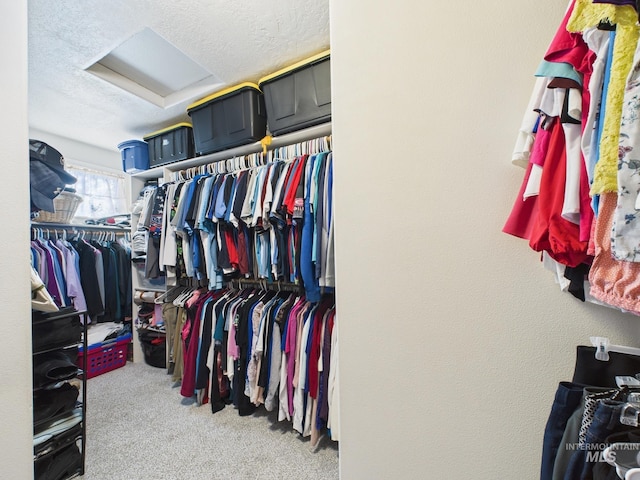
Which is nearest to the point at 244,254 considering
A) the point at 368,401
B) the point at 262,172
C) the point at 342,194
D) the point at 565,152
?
the point at 262,172

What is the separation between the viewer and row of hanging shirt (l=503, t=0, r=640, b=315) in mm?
396

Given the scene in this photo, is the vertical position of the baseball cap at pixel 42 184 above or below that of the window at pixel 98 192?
below

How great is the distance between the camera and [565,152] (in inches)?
21.4

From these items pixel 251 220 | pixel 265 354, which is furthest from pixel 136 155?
pixel 265 354

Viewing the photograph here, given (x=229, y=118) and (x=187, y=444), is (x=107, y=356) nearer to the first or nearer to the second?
(x=187, y=444)

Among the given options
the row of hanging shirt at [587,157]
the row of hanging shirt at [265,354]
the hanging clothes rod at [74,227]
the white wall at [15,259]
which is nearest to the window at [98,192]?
the hanging clothes rod at [74,227]

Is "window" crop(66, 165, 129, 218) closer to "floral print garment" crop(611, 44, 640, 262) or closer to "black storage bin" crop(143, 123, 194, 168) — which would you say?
"black storage bin" crop(143, 123, 194, 168)

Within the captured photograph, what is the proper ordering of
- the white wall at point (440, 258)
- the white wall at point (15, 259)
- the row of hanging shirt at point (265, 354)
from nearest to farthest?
the white wall at point (440, 258) → the white wall at point (15, 259) → the row of hanging shirt at point (265, 354)

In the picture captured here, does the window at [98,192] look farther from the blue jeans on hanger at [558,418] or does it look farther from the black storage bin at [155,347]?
the blue jeans on hanger at [558,418]

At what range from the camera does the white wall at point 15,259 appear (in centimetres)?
83

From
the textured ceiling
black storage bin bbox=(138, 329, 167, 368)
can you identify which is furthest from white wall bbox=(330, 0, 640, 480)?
black storage bin bbox=(138, 329, 167, 368)

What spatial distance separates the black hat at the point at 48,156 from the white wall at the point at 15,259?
41.2 inches

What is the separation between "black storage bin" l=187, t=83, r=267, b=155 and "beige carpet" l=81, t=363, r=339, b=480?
1.99 meters

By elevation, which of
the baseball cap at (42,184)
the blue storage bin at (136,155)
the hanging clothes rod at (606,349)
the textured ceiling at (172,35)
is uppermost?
the textured ceiling at (172,35)
